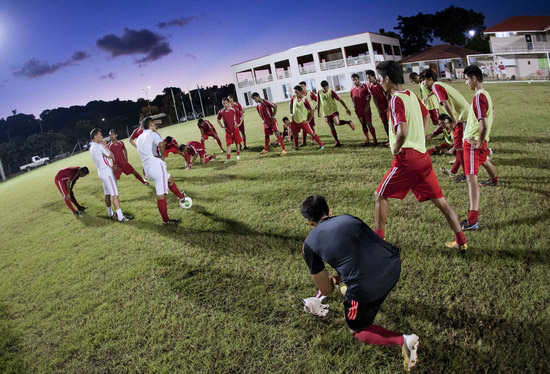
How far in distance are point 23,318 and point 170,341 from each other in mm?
2698

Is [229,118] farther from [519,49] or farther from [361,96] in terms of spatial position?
[519,49]

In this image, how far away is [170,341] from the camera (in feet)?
12.1

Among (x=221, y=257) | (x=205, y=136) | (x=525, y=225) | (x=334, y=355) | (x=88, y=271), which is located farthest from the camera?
(x=205, y=136)

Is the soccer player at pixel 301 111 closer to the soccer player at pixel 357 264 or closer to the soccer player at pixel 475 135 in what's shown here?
the soccer player at pixel 475 135

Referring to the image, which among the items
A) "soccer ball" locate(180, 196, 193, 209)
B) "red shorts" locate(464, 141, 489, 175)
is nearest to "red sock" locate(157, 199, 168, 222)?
"soccer ball" locate(180, 196, 193, 209)

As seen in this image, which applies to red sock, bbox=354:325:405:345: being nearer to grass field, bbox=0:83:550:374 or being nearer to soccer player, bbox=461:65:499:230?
grass field, bbox=0:83:550:374

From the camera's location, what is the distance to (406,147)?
387cm

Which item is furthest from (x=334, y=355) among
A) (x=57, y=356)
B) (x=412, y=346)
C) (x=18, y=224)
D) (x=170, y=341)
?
(x=18, y=224)

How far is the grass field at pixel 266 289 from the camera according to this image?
3145 millimetres

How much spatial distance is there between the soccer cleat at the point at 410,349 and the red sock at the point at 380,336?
2.5 inches

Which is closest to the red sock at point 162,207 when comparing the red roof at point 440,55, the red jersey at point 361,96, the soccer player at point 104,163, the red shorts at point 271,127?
the soccer player at point 104,163

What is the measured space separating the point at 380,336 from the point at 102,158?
24.3 ft

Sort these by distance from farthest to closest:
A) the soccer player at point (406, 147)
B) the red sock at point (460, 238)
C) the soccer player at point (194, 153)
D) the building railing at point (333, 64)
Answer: the building railing at point (333, 64), the soccer player at point (194, 153), the red sock at point (460, 238), the soccer player at point (406, 147)

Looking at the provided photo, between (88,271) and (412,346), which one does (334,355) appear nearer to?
(412,346)
